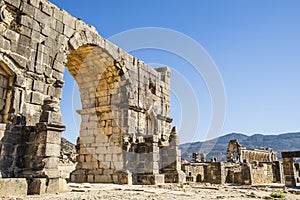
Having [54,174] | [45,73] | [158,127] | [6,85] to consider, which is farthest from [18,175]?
[158,127]

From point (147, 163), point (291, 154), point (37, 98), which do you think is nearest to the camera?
point (37, 98)

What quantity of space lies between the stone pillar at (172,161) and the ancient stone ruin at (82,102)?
0.12 ft

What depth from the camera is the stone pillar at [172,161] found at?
34.9 ft

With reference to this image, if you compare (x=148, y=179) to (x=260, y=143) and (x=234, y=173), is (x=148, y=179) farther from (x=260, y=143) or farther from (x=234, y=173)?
(x=260, y=143)

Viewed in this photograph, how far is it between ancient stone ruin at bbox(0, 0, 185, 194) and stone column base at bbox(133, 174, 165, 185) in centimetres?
3

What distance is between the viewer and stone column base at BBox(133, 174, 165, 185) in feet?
31.4

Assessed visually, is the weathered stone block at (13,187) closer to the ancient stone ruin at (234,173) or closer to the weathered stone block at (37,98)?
the weathered stone block at (37,98)

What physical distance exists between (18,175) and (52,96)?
7.45 ft

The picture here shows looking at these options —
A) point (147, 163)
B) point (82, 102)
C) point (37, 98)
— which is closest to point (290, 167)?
point (147, 163)

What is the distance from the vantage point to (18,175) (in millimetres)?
5969

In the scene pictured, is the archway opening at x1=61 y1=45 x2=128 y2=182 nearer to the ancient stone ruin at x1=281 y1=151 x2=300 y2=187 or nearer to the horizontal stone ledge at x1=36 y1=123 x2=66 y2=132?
the horizontal stone ledge at x1=36 y1=123 x2=66 y2=132

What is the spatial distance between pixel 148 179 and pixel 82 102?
4134mm

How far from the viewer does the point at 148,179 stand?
970 centimetres

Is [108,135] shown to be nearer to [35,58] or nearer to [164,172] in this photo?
[164,172]
